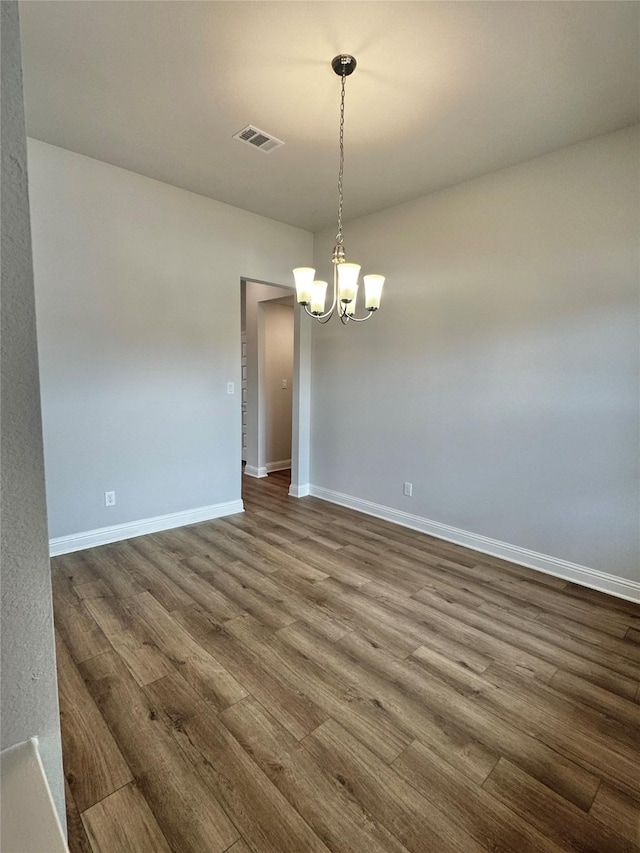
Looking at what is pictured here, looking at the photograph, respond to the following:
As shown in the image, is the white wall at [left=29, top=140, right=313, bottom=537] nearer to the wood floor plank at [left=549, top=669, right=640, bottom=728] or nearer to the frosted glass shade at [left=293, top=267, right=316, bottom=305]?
the frosted glass shade at [left=293, top=267, right=316, bottom=305]

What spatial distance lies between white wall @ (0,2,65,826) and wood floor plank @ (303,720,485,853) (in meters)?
1.14

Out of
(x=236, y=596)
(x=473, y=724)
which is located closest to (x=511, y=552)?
(x=473, y=724)

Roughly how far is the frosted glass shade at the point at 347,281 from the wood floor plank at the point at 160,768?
2138mm

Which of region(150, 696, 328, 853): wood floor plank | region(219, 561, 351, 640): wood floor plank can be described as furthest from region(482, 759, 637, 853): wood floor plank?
region(219, 561, 351, 640): wood floor plank

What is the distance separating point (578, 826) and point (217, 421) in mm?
3379

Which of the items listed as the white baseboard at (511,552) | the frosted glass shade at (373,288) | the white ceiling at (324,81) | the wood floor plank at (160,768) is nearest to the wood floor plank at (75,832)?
the wood floor plank at (160,768)

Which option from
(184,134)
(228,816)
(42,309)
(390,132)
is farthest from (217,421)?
(228,816)

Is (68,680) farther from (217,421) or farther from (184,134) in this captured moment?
(184,134)

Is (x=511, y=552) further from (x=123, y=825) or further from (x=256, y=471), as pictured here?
(x=256, y=471)

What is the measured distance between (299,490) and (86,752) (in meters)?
3.26

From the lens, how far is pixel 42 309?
9.04 feet

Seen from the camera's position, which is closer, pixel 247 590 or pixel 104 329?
pixel 247 590

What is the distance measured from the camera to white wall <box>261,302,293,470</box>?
17.9ft

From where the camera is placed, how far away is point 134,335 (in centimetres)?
321
